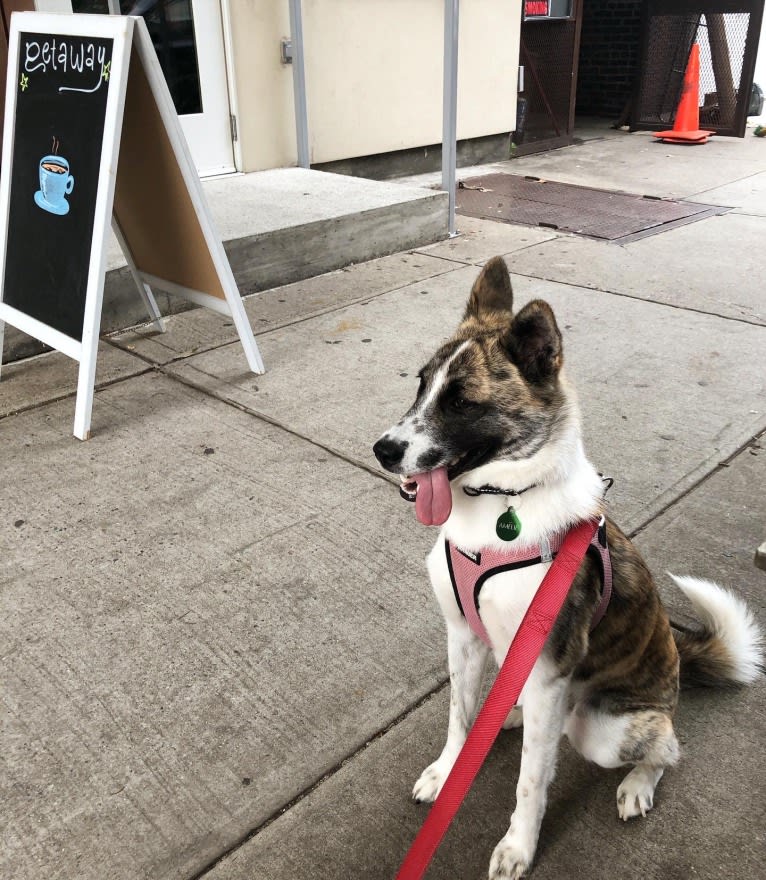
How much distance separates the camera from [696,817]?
206 cm

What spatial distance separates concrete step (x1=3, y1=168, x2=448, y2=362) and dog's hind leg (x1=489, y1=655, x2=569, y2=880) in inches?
153

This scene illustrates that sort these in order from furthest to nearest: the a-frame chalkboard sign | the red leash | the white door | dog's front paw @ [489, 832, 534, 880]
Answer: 1. the white door
2. the a-frame chalkboard sign
3. dog's front paw @ [489, 832, 534, 880]
4. the red leash

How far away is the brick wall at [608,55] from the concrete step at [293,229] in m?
7.90

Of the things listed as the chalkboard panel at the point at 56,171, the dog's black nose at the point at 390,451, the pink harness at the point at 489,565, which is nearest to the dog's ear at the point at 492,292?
the dog's black nose at the point at 390,451

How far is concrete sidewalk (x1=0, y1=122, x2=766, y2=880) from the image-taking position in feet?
6.69

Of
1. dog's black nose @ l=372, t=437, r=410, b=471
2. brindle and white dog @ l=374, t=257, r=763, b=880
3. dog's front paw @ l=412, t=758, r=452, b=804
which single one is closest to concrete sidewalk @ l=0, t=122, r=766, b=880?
dog's front paw @ l=412, t=758, r=452, b=804

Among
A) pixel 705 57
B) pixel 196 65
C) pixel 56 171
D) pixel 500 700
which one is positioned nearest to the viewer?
pixel 500 700

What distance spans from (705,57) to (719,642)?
443 inches

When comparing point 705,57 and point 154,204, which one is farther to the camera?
point 705,57

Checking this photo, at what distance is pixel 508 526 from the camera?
6.09 ft

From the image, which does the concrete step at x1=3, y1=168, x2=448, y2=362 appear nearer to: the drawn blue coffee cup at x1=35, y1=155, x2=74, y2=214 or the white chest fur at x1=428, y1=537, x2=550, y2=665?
the drawn blue coffee cup at x1=35, y1=155, x2=74, y2=214

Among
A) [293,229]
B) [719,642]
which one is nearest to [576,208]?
[293,229]

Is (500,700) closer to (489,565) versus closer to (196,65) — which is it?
(489,565)

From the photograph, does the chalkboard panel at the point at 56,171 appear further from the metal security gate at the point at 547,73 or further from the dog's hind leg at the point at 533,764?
the metal security gate at the point at 547,73
